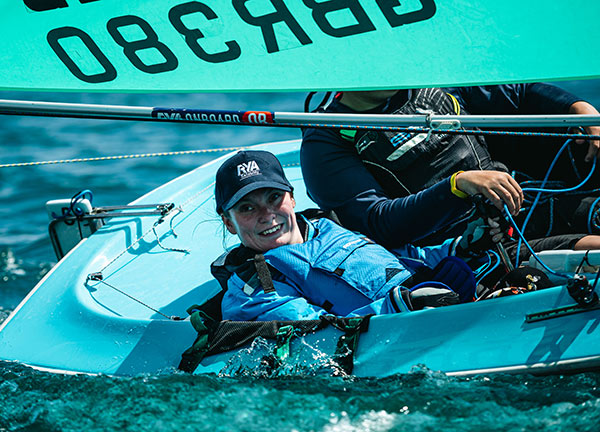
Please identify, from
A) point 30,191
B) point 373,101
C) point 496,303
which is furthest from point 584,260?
point 30,191

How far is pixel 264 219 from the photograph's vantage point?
1946mm

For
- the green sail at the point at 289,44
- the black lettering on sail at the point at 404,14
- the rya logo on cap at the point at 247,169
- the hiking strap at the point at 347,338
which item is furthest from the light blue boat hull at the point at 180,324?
the black lettering on sail at the point at 404,14

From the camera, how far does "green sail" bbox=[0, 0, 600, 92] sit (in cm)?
159

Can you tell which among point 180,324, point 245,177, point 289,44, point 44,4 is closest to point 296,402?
point 180,324

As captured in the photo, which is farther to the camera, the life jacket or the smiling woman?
the life jacket

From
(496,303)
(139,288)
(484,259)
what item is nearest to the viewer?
(496,303)

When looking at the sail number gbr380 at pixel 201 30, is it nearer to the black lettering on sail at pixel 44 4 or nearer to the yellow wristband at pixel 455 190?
the black lettering on sail at pixel 44 4

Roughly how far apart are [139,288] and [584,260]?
1.35m

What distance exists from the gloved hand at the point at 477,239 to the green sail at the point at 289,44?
16.9 inches

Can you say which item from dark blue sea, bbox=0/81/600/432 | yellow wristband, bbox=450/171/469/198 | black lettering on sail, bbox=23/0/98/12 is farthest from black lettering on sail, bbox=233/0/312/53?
dark blue sea, bbox=0/81/600/432

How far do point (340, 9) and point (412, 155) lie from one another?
0.63 meters

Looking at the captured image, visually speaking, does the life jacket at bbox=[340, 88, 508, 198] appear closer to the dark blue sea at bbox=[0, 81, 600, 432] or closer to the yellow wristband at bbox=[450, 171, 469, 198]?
the yellow wristband at bbox=[450, 171, 469, 198]

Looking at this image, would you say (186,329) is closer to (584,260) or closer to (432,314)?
(432,314)

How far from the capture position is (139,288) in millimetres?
2469
